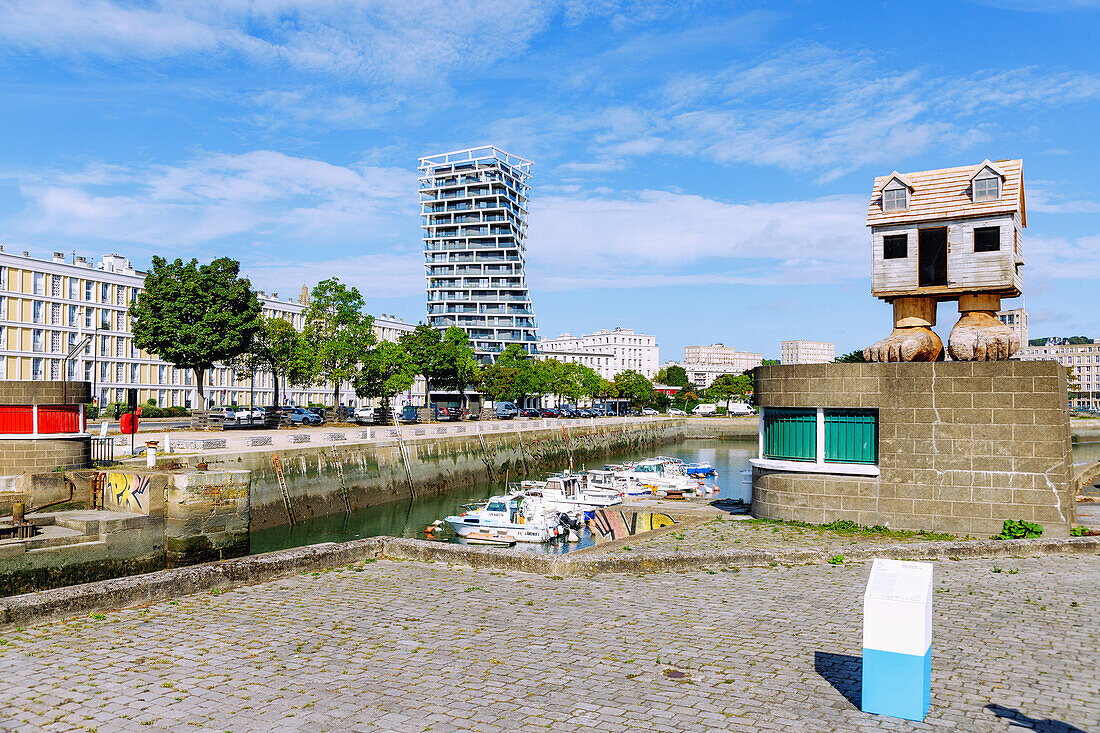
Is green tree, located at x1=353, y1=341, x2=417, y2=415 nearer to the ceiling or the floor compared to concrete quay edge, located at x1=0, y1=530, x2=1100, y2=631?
nearer to the ceiling

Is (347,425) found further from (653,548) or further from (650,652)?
(650,652)

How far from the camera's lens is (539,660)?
9789mm

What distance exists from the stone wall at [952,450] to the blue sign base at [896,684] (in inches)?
522

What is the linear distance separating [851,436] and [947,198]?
289 inches

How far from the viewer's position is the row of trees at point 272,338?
54.8 metres

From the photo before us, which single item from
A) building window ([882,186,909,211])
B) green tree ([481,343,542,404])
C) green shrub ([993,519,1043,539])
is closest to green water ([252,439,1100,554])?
green shrub ([993,519,1043,539])

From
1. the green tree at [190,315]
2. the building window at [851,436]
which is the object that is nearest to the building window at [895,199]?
the building window at [851,436]

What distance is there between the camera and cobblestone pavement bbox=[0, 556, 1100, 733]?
7.93 meters

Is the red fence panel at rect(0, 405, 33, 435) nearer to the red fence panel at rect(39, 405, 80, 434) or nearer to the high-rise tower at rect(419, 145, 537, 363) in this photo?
the red fence panel at rect(39, 405, 80, 434)

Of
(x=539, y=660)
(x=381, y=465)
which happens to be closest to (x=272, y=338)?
(x=381, y=465)

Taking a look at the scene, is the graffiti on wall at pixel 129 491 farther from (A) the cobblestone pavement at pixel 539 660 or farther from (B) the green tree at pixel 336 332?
(B) the green tree at pixel 336 332

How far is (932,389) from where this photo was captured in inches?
795

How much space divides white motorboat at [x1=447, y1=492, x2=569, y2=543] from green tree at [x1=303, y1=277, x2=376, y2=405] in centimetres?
3157

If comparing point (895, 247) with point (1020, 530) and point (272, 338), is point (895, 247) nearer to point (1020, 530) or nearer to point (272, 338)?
point (1020, 530)
